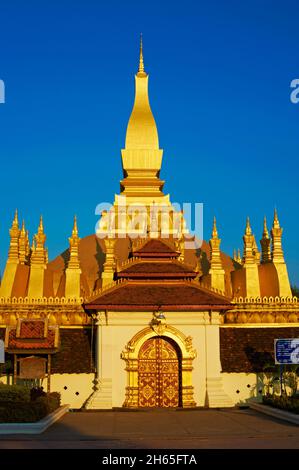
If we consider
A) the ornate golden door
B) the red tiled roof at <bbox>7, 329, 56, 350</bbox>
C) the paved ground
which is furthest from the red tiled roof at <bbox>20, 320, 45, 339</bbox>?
the ornate golden door

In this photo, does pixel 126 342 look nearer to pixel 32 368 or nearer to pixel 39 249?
pixel 32 368

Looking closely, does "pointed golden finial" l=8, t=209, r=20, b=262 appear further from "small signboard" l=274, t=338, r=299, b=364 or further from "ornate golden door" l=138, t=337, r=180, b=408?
"small signboard" l=274, t=338, r=299, b=364

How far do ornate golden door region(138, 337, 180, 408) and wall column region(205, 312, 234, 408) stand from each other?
3.78ft

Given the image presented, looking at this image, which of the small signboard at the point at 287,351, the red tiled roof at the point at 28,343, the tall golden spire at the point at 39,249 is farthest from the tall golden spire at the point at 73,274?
the small signboard at the point at 287,351

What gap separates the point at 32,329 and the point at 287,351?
9.07m

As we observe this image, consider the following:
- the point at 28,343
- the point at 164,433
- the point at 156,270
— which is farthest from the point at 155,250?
the point at 164,433

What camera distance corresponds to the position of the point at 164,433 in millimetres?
17125

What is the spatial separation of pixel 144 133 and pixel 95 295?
991 inches

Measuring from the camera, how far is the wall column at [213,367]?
24.8m

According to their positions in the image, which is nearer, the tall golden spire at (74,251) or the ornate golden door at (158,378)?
the ornate golden door at (158,378)

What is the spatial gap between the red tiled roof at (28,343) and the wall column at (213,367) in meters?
5.77

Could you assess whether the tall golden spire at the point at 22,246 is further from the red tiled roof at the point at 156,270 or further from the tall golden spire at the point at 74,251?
the red tiled roof at the point at 156,270
